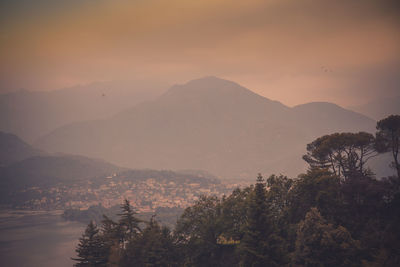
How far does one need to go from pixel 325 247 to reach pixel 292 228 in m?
6.06

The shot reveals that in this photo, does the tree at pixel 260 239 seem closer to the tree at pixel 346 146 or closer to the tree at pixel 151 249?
the tree at pixel 151 249

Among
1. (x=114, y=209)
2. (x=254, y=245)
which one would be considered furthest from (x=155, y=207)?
(x=254, y=245)

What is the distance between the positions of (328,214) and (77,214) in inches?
6663

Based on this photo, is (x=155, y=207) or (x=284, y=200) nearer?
(x=284, y=200)

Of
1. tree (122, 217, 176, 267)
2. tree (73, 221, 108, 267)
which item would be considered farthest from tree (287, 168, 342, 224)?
tree (73, 221, 108, 267)

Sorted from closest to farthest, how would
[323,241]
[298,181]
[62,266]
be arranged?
1. [323,241]
2. [298,181]
3. [62,266]

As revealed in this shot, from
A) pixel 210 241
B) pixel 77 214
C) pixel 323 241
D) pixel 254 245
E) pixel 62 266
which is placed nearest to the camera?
pixel 323 241

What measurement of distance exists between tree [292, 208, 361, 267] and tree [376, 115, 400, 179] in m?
17.5

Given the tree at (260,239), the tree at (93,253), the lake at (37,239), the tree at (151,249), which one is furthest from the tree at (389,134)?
the lake at (37,239)

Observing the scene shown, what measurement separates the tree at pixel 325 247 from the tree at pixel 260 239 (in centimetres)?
209

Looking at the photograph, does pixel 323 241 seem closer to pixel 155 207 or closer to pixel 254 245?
pixel 254 245

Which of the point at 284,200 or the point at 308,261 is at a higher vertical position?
the point at 284,200

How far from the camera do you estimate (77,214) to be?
174 metres

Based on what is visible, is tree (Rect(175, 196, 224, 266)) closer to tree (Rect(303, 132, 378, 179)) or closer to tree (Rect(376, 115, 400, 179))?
tree (Rect(303, 132, 378, 179))
